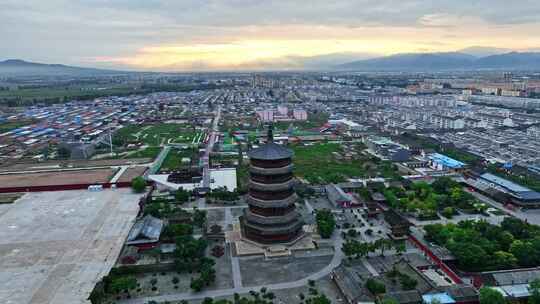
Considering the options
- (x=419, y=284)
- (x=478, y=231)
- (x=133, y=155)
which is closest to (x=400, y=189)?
(x=478, y=231)

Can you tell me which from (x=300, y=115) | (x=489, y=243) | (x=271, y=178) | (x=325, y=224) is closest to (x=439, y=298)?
(x=489, y=243)

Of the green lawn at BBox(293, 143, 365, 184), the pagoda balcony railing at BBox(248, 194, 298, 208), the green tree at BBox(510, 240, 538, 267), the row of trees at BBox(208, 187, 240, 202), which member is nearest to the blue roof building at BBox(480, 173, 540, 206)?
the green tree at BBox(510, 240, 538, 267)

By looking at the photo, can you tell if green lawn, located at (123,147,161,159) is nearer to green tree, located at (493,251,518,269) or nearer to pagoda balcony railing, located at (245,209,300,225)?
pagoda balcony railing, located at (245,209,300,225)

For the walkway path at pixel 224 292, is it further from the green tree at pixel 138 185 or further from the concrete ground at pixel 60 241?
the green tree at pixel 138 185

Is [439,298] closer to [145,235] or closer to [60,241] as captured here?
[145,235]

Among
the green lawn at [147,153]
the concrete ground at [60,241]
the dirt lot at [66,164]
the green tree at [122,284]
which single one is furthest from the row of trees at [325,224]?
the green lawn at [147,153]

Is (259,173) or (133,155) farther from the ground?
(259,173)

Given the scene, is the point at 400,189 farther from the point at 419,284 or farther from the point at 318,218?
the point at 419,284
